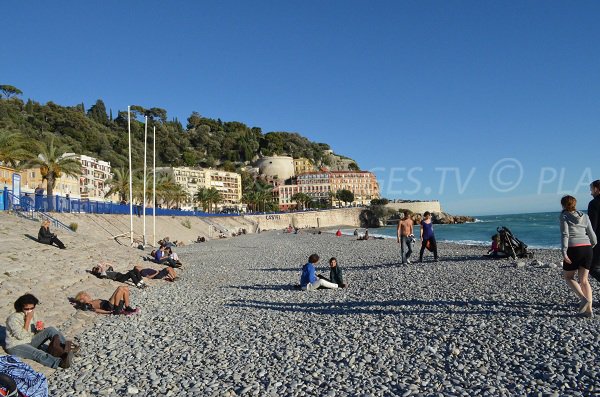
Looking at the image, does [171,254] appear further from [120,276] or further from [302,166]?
[302,166]

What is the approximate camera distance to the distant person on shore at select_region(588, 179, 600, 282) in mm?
→ 6645

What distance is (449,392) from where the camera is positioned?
4.51 metres

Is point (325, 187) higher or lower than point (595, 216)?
higher

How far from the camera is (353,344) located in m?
6.38

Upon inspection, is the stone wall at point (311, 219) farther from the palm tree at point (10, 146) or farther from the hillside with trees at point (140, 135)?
the palm tree at point (10, 146)

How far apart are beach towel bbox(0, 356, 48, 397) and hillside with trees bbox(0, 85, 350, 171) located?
56359 mm

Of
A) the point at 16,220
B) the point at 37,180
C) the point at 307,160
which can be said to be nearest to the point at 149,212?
the point at 37,180

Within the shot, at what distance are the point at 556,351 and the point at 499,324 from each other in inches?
55.4

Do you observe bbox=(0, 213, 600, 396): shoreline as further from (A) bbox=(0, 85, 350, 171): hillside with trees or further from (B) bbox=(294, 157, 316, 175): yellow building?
(B) bbox=(294, 157, 316, 175): yellow building

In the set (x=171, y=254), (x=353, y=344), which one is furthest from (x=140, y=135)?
(x=353, y=344)

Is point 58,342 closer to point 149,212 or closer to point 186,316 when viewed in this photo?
point 186,316

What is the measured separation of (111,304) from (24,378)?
5039 millimetres

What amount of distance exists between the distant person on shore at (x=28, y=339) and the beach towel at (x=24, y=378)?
1249 millimetres

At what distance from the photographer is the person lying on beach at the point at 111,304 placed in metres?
9.37
